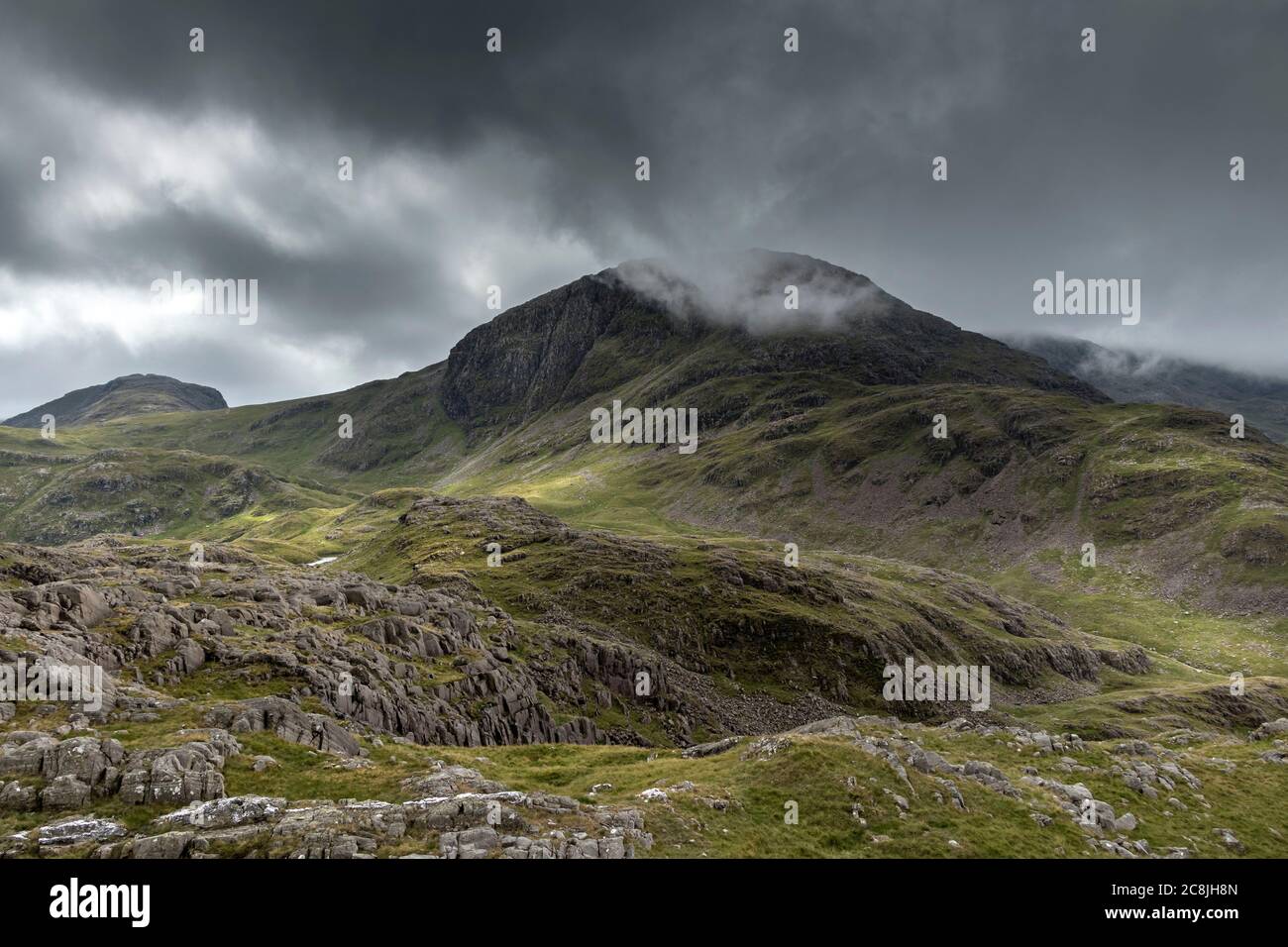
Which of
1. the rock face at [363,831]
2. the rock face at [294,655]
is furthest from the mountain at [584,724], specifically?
the rock face at [294,655]

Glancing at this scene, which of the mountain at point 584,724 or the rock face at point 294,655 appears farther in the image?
the rock face at point 294,655

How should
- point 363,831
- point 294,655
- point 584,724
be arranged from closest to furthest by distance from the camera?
point 363,831 → point 294,655 → point 584,724

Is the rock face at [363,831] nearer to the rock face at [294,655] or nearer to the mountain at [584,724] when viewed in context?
the mountain at [584,724]

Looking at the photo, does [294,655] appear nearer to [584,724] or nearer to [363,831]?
[584,724]

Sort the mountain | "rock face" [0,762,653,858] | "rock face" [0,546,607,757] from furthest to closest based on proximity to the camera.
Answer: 1. "rock face" [0,546,607,757]
2. the mountain
3. "rock face" [0,762,653,858]

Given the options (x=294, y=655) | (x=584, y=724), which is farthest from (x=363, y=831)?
(x=584, y=724)

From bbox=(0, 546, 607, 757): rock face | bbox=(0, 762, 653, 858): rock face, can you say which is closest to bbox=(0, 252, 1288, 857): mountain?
bbox=(0, 762, 653, 858): rock face

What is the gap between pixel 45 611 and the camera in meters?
46.4

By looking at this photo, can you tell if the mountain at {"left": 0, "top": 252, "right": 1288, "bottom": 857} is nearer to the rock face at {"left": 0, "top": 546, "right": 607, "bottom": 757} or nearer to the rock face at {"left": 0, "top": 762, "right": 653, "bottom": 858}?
the rock face at {"left": 0, "top": 762, "right": 653, "bottom": 858}

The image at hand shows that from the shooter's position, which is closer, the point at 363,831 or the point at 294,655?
the point at 363,831

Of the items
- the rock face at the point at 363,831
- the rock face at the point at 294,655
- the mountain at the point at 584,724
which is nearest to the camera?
the rock face at the point at 363,831

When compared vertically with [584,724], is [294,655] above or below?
above
